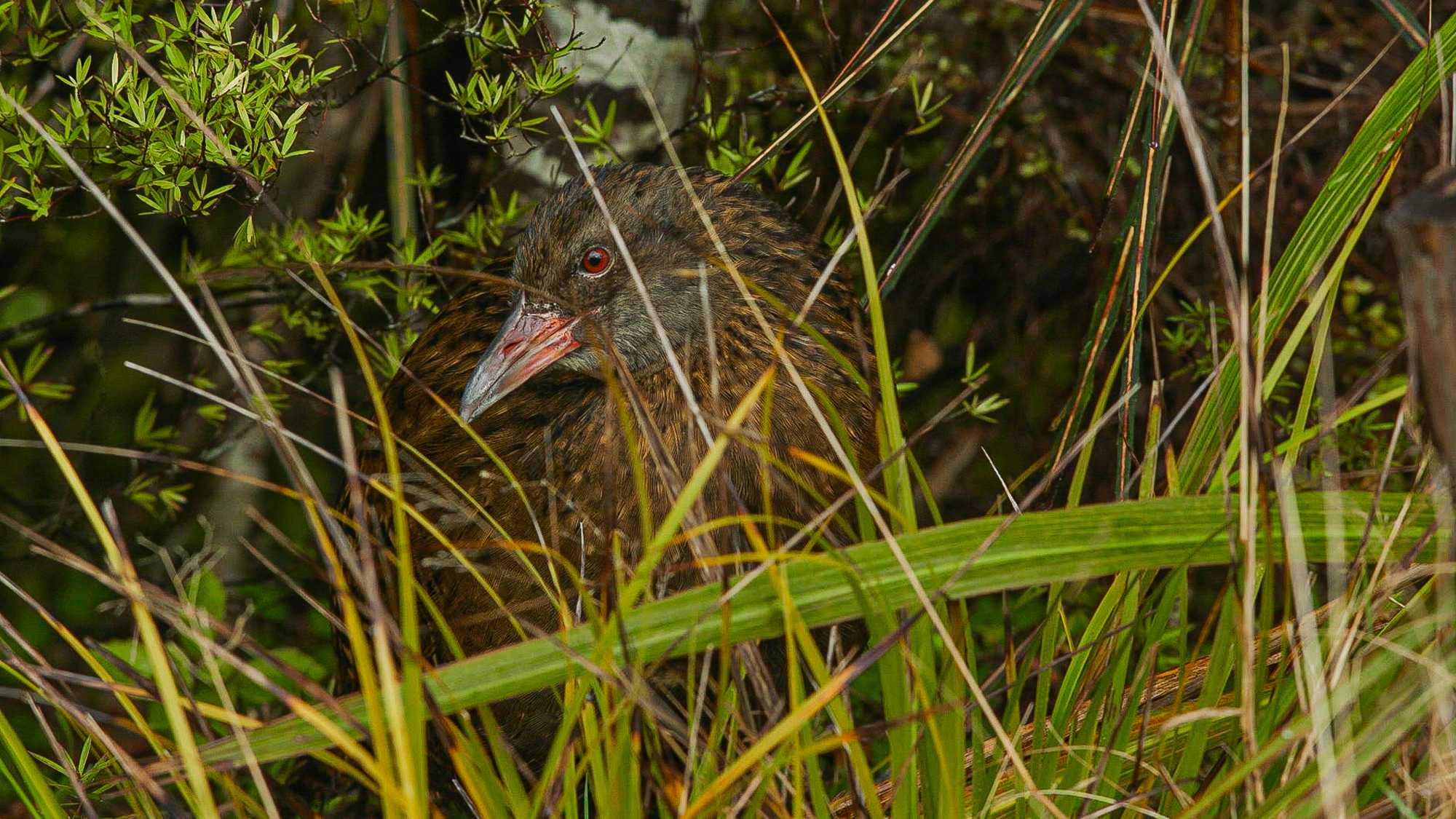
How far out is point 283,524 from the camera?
13.5 ft

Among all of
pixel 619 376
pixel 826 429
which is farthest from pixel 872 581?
pixel 619 376

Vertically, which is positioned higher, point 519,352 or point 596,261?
point 596,261

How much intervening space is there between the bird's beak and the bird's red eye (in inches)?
3.3

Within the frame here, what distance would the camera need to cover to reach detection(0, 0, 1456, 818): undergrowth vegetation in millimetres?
1431

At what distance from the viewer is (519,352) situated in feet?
7.25

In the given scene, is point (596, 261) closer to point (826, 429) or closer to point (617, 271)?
point (617, 271)

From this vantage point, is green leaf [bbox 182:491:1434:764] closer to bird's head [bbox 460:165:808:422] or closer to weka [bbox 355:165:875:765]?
weka [bbox 355:165:875:765]

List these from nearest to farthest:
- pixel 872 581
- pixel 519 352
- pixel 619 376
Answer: pixel 872 581
pixel 619 376
pixel 519 352

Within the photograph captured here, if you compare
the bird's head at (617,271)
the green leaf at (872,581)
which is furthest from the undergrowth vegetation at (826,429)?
the bird's head at (617,271)

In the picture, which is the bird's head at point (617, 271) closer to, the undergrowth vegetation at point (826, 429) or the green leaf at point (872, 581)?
the undergrowth vegetation at point (826, 429)

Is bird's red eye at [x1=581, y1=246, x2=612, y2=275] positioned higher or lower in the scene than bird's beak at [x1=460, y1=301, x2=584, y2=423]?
higher

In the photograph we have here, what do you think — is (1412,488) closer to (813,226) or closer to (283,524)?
(813,226)

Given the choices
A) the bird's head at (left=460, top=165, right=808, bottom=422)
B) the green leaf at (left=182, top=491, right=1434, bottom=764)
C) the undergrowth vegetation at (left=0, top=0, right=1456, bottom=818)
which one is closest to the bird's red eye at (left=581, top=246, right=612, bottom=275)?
the bird's head at (left=460, top=165, right=808, bottom=422)

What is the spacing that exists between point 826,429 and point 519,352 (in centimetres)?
81
